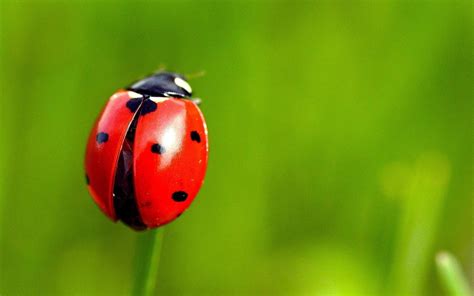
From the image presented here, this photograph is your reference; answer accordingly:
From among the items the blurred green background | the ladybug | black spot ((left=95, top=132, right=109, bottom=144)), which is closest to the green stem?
the ladybug

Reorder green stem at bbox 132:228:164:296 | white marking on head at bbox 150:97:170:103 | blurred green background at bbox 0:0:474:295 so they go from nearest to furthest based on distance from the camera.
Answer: green stem at bbox 132:228:164:296
white marking on head at bbox 150:97:170:103
blurred green background at bbox 0:0:474:295

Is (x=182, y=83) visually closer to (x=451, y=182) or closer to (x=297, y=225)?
(x=297, y=225)

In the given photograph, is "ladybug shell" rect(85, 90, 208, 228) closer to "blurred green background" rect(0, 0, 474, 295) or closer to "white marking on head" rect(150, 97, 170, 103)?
"white marking on head" rect(150, 97, 170, 103)

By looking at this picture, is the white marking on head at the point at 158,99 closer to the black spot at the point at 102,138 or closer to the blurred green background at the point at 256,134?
the black spot at the point at 102,138

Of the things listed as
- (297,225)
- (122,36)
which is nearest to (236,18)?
(122,36)

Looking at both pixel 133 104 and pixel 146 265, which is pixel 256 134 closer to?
pixel 133 104

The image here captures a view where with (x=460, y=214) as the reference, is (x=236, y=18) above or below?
above

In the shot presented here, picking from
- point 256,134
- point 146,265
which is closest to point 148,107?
point 146,265

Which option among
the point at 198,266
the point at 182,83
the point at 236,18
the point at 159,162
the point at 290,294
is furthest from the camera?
the point at 236,18
